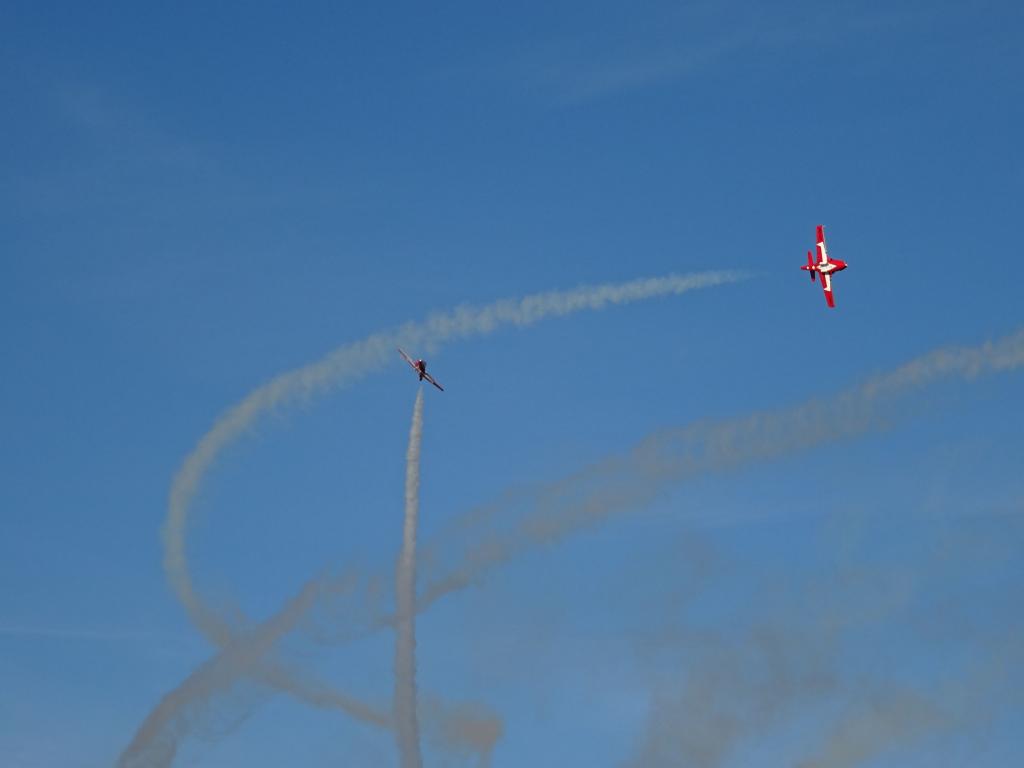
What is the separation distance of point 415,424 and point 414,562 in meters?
10.7

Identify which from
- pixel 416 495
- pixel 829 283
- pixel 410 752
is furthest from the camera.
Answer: pixel 829 283

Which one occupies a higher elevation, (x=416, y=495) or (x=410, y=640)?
(x=416, y=495)

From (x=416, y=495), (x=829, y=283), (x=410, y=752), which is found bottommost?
(x=410, y=752)

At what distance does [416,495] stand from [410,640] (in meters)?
11.3

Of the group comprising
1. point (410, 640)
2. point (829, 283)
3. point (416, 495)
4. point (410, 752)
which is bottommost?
point (410, 752)

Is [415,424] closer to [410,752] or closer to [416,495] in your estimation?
[416,495]

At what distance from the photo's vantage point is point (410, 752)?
133 meters

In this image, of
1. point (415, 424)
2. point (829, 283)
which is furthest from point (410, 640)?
point (829, 283)

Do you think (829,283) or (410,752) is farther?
(829,283)

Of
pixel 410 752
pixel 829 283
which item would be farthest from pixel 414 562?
pixel 829 283

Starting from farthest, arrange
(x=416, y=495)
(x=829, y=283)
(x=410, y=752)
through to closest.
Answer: (x=829, y=283) < (x=416, y=495) < (x=410, y=752)

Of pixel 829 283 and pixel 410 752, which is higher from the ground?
pixel 829 283

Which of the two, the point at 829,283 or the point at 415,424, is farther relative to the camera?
the point at 829,283

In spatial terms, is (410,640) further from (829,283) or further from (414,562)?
(829,283)
